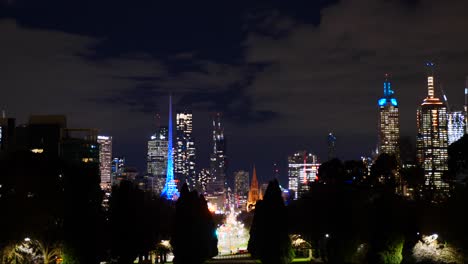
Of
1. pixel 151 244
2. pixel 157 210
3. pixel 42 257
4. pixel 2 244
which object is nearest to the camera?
pixel 2 244

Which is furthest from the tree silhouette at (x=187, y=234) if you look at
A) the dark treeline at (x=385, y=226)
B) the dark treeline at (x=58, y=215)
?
the dark treeline at (x=385, y=226)

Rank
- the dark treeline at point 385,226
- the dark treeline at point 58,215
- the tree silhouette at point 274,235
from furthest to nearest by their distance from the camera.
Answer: the tree silhouette at point 274,235 < the dark treeline at point 385,226 < the dark treeline at point 58,215

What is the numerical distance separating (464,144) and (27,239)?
40261 mm

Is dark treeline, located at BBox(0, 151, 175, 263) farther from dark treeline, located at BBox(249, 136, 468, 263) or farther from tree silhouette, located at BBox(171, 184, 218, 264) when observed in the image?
dark treeline, located at BBox(249, 136, 468, 263)

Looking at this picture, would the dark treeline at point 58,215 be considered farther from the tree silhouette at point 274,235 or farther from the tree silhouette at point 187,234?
the tree silhouette at point 274,235

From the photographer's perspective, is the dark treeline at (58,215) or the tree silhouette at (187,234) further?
the tree silhouette at (187,234)

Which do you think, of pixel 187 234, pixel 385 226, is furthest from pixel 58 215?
pixel 385 226

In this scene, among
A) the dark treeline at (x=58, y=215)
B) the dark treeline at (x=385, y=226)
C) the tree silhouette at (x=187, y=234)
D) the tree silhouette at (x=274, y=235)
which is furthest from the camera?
the tree silhouette at (x=187, y=234)

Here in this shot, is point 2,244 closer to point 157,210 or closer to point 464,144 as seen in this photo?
point 464,144

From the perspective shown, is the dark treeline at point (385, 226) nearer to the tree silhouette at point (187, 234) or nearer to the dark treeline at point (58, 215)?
the tree silhouette at point (187, 234)

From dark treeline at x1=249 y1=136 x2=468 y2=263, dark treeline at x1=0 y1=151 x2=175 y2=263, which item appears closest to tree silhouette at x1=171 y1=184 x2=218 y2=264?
dark treeline at x1=0 y1=151 x2=175 y2=263

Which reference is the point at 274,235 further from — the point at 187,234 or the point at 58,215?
the point at 58,215

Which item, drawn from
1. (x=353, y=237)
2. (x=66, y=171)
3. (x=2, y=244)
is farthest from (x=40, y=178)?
(x=353, y=237)

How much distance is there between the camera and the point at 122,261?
71750mm
